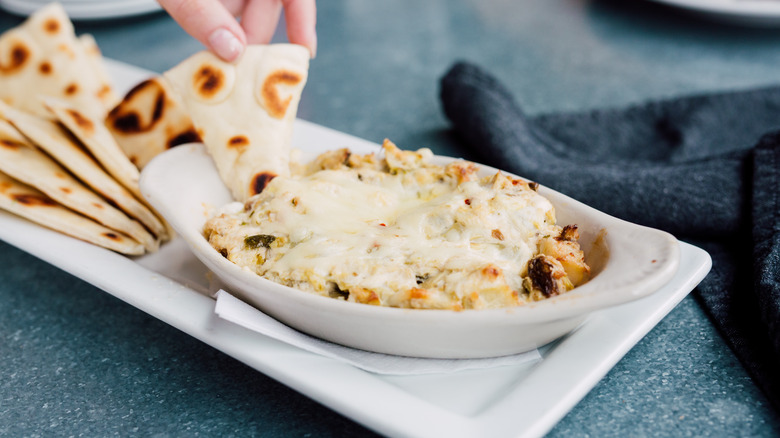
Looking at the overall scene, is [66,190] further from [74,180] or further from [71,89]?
[71,89]

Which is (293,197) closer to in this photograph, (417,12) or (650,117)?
(650,117)

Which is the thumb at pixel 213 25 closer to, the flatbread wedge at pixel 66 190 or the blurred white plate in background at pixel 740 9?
the flatbread wedge at pixel 66 190

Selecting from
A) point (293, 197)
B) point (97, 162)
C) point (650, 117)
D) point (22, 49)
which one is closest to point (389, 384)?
point (293, 197)

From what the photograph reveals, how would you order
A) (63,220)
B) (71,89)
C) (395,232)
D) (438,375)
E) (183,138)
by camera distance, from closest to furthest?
(438,375), (395,232), (63,220), (183,138), (71,89)

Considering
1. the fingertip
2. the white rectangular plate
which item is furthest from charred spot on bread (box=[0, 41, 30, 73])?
the white rectangular plate

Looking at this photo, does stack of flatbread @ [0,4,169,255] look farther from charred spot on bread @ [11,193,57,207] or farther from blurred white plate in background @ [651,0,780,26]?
blurred white plate in background @ [651,0,780,26]

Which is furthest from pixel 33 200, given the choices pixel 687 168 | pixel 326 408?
pixel 687 168
